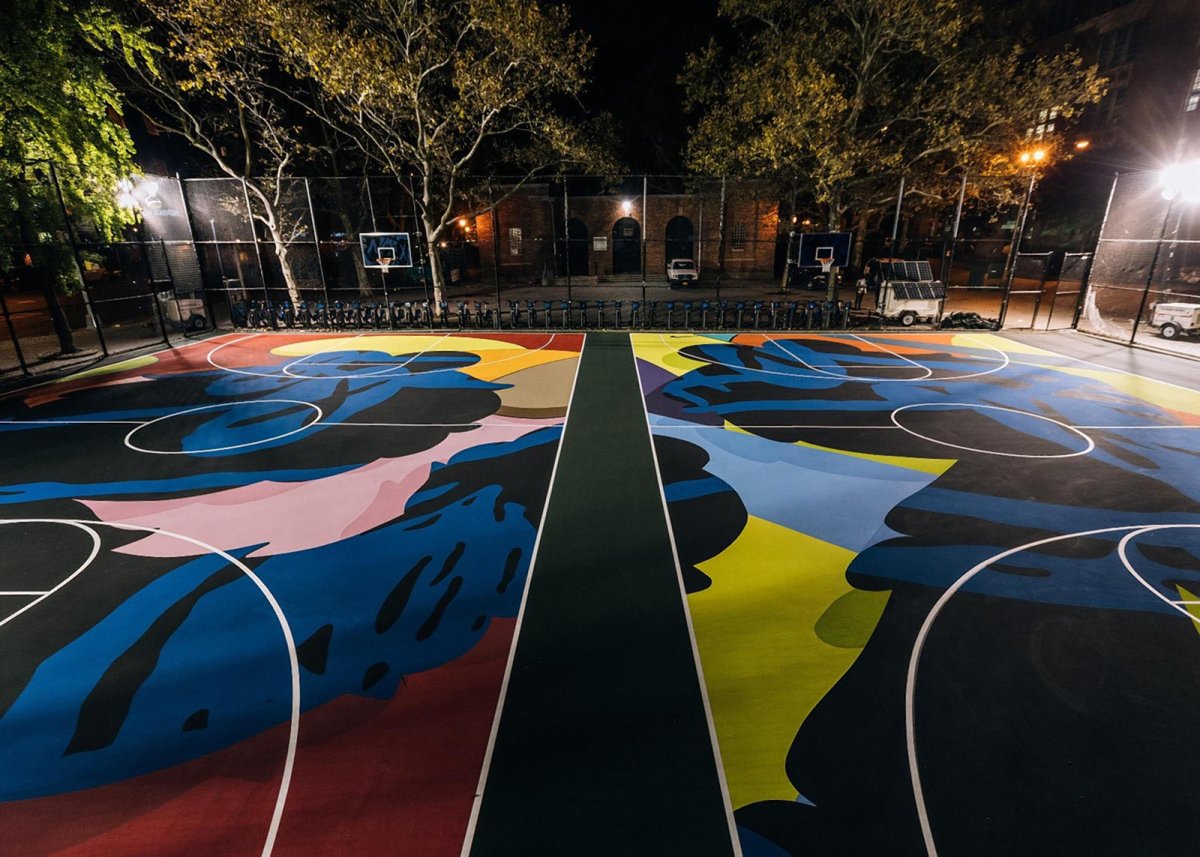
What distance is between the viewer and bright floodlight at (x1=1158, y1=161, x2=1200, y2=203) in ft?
51.4

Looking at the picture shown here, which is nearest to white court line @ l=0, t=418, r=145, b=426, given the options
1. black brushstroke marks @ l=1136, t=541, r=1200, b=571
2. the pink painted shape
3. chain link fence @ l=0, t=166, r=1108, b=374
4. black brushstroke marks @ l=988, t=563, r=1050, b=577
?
the pink painted shape

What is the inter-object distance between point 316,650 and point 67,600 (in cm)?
323

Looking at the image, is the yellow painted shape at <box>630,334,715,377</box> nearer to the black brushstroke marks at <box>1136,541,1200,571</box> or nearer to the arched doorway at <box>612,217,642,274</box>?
the black brushstroke marks at <box>1136,541,1200,571</box>

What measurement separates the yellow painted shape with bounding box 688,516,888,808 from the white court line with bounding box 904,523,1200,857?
1.62 ft

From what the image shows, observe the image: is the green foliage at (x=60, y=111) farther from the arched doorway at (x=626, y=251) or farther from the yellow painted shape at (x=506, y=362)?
the arched doorway at (x=626, y=251)

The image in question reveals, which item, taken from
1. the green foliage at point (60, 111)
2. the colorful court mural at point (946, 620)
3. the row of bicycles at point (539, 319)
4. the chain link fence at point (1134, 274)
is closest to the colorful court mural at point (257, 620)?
the colorful court mural at point (946, 620)

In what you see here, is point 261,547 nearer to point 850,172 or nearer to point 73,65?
point 73,65

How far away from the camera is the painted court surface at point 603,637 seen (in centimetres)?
375

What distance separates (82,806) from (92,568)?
12.4ft

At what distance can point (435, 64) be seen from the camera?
17.2m

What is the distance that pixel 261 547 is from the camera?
22.7ft

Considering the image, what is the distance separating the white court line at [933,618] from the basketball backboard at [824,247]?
1475 centimetres

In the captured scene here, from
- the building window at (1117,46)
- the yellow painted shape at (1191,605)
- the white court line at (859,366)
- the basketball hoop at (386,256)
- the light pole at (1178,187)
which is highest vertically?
the building window at (1117,46)

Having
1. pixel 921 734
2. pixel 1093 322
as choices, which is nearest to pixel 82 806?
pixel 921 734
